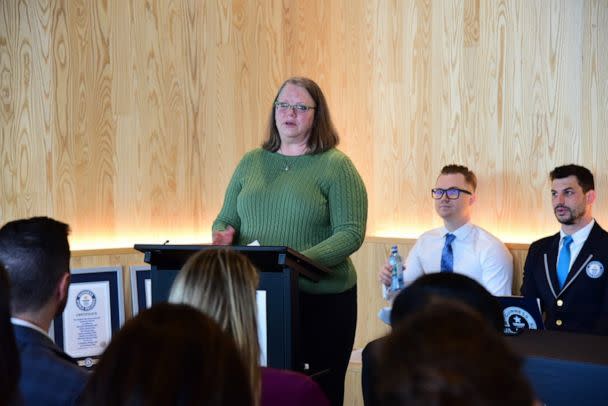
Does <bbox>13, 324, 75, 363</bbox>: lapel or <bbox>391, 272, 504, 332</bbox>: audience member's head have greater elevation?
<bbox>391, 272, 504, 332</bbox>: audience member's head

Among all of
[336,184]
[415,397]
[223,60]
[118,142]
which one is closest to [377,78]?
[223,60]

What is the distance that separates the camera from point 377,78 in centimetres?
554

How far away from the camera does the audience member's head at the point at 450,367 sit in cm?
73

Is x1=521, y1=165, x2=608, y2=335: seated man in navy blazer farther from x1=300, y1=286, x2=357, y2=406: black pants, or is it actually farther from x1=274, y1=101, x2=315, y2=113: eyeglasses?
x1=274, y1=101, x2=315, y2=113: eyeglasses

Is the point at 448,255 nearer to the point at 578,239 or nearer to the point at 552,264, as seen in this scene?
the point at 552,264

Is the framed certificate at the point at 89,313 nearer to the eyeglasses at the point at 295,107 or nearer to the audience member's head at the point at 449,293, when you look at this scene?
the eyeglasses at the point at 295,107

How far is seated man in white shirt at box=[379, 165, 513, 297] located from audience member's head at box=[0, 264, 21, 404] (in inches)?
140

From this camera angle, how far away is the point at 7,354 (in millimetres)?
1107

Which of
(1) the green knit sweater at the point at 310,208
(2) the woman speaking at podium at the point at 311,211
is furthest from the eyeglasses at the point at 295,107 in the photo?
(1) the green knit sweater at the point at 310,208

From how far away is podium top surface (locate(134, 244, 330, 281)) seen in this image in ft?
8.10

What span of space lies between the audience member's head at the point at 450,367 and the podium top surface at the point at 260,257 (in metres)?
1.60

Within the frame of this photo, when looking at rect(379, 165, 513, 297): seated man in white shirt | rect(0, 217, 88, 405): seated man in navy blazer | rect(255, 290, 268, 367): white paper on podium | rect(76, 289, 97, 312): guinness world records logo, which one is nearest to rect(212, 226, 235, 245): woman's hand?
rect(255, 290, 268, 367): white paper on podium

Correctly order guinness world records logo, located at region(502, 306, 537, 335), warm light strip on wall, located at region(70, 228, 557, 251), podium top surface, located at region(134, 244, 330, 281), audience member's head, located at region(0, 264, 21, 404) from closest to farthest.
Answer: audience member's head, located at region(0, 264, 21, 404)
podium top surface, located at region(134, 244, 330, 281)
guinness world records logo, located at region(502, 306, 537, 335)
warm light strip on wall, located at region(70, 228, 557, 251)

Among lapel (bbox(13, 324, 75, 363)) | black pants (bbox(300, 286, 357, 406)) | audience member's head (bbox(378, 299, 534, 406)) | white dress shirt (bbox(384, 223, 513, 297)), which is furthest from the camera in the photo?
white dress shirt (bbox(384, 223, 513, 297))
